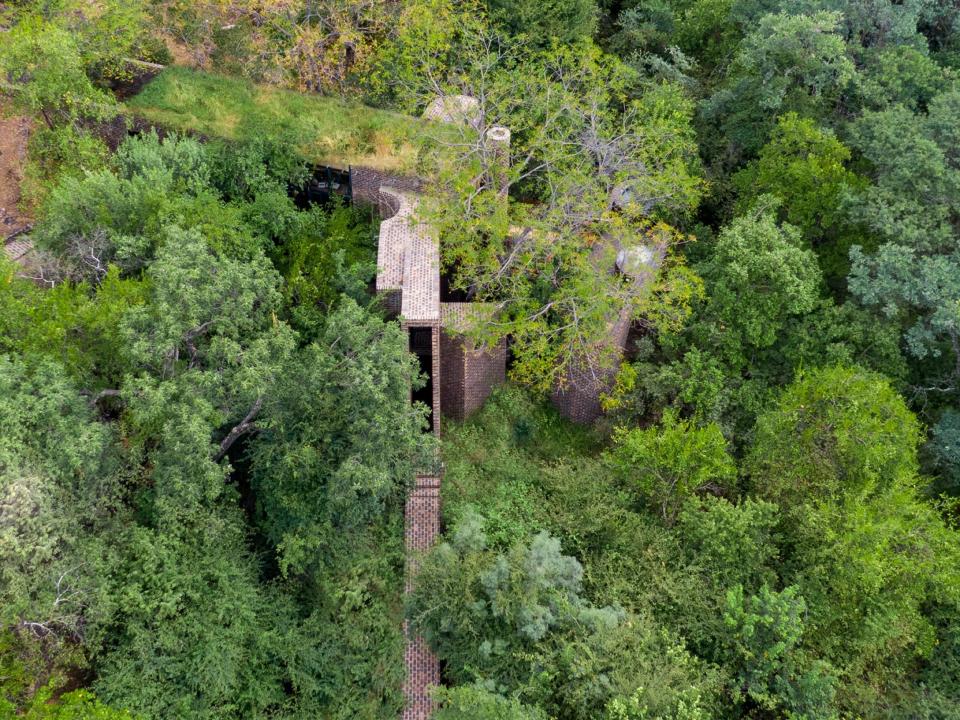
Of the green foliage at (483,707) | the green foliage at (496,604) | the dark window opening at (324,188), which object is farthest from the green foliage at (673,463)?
the dark window opening at (324,188)

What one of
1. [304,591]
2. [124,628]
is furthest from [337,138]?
[124,628]

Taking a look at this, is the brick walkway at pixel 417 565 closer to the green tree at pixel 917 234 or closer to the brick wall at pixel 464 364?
the brick wall at pixel 464 364

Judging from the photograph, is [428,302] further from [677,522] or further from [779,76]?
[779,76]

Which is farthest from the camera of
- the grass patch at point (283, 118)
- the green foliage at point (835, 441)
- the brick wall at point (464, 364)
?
the grass patch at point (283, 118)

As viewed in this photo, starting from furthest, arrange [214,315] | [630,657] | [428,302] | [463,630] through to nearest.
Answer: [428,302] → [214,315] → [463,630] → [630,657]

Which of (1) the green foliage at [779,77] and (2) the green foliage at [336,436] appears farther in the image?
(1) the green foliage at [779,77]

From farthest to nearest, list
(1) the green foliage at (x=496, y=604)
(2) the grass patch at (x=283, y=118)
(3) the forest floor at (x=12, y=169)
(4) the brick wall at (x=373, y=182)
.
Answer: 1. (2) the grass patch at (x=283, y=118)
2. (4) the brick wall at (x=373, y=182)
3. (3) the forest floor at (x=12, y=169)
4. (1) the green foliage at (x=496, y=604)

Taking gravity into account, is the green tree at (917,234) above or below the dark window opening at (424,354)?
above
